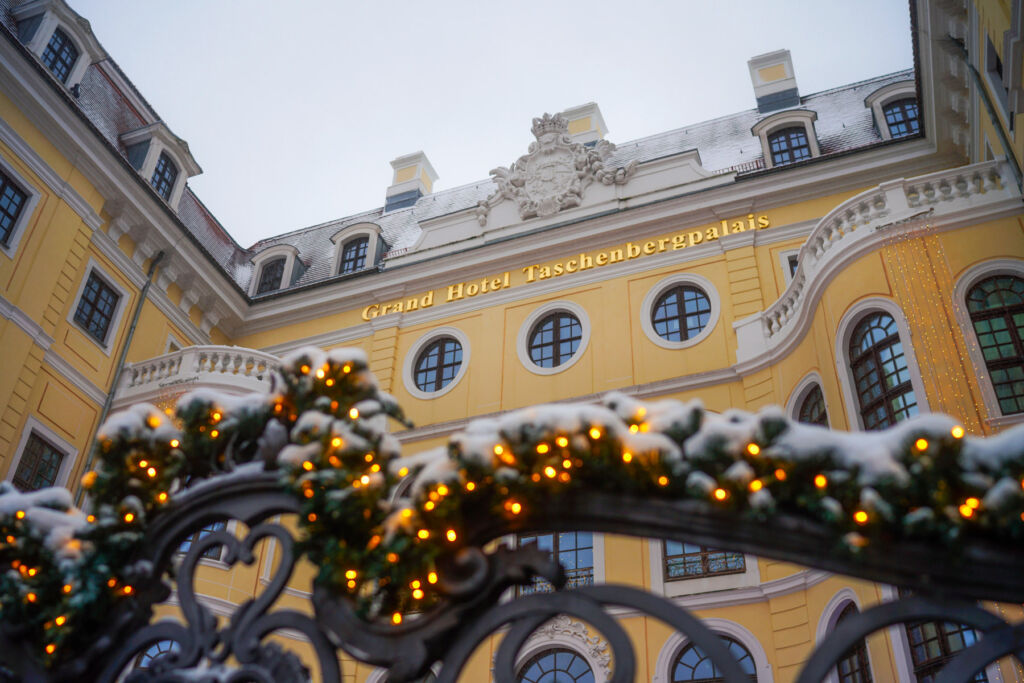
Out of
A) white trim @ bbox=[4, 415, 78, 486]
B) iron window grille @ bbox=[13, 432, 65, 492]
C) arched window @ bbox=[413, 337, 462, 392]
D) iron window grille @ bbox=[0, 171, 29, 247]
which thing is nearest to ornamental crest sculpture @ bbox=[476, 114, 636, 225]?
arched window @ bbox=[413, 337, 462, 392]

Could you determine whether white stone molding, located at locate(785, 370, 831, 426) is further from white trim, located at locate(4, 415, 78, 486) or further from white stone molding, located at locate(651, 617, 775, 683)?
white trim, located at locate(4, 415, 78, 486)

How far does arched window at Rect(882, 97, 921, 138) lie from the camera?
19.5 metres

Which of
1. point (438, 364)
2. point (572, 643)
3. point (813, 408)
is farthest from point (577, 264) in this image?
point (572, 643)

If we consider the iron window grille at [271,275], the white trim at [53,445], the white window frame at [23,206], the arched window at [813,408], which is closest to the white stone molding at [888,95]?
the arched window at [813,408]

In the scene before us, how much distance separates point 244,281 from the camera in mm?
24984

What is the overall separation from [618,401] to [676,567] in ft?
37.2

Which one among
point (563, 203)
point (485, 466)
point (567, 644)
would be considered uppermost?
point (563, 203)

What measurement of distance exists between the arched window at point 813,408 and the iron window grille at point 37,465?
14.2 m

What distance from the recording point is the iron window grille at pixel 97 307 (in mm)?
18172

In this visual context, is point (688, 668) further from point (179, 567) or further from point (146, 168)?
point (146, 168)

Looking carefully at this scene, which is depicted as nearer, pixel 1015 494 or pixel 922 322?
pixel 1015 494

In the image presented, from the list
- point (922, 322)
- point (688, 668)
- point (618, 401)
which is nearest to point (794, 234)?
point (922, 322)

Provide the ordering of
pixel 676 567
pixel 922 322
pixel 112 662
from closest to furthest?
pixel 112 662 < pixel 922 322 < pixel 676 567

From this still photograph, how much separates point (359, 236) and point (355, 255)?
2.02ft
